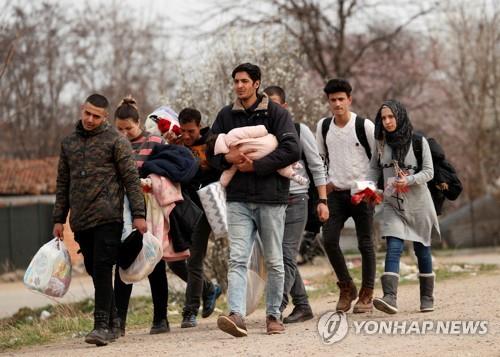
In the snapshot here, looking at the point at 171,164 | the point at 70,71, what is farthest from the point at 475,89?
the point at 171,164

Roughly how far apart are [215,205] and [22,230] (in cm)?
1989

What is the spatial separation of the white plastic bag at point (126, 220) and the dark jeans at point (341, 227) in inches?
75.9

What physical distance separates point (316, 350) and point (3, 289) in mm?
16069

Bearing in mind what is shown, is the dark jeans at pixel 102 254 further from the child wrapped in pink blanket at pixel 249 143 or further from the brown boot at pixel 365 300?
the brown boot at pixel 365 300

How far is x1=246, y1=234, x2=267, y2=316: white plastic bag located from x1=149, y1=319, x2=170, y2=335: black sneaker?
0.86m

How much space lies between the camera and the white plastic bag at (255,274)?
28.9 feet

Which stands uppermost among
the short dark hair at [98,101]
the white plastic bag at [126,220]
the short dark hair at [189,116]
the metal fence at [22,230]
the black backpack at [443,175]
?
the short dark hair at [98,101]

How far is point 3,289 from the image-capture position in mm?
22500

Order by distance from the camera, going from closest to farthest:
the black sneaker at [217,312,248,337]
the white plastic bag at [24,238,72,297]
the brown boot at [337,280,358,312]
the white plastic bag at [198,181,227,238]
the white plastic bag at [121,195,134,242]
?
the black sneaker at [217,312,248,337], the white plastic bag at [24,238,72,297], the white plastic bag at [121,195,134,242], the white plastic bag at [198,181,227,238], the brown boot at [337,280,358,312]

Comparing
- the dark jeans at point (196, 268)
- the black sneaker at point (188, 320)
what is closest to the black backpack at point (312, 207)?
the dark jeans at point (196, 268)

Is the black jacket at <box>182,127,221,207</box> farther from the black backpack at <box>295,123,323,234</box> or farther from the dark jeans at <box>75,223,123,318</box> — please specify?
the dark jeans at <box>75,223,123,318</box>

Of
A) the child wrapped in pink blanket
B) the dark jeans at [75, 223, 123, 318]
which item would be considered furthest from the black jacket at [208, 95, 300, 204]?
the dark jeans at [75, 223, 123, 318]

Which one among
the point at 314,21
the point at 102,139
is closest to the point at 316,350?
the point at 102,139

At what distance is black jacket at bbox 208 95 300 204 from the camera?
8203mm
